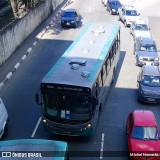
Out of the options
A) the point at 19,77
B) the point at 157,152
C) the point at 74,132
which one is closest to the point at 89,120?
the point at 74,132

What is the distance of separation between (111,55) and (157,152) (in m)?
8.38

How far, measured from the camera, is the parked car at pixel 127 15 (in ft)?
126

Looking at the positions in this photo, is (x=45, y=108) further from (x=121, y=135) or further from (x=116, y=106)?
(x=116, y=106)

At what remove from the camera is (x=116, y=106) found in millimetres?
21797

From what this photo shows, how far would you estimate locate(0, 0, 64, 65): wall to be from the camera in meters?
28.2

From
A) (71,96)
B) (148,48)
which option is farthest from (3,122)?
(148,48)

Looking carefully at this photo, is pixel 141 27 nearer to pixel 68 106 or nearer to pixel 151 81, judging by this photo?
pixel 151 81

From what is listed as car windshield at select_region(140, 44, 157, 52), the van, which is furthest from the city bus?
car windshield at select_region(140, 44, 157, 52)

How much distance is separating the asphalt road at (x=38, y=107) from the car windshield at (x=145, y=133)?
1176 mm

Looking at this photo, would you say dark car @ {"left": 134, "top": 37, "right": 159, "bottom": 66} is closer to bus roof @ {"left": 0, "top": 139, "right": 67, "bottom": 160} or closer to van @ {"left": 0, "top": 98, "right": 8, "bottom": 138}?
van @ {"left": 0, "top": 98, "right": 8, "bottom": 138}

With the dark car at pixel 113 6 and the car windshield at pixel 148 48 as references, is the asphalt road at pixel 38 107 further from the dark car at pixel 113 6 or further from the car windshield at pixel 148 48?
the dark car at pixel 113 6

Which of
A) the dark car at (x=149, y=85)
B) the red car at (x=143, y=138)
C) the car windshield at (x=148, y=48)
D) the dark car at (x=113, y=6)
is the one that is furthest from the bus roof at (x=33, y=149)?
the dark car at (x=113, y=6)

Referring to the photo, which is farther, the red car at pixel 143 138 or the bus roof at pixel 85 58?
the bus roof at pixel 85 58

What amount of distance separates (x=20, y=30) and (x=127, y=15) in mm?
12435
